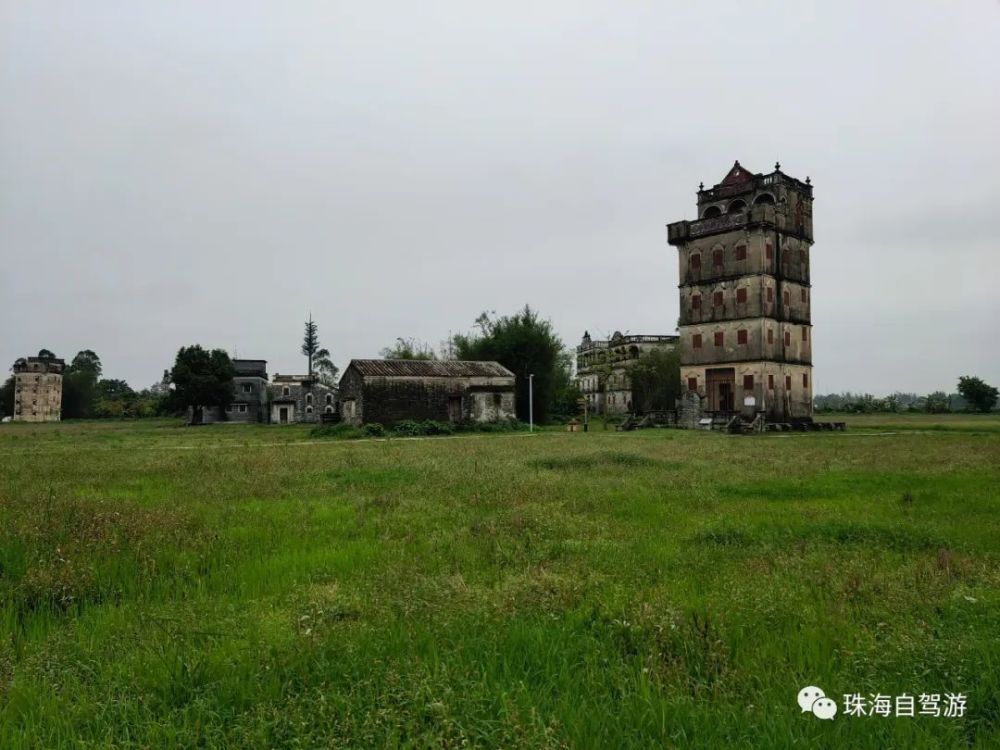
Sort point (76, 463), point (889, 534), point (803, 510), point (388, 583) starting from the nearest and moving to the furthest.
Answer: point (388, 583) → point (889, 534) → point (803, 510) → point (76, 463)

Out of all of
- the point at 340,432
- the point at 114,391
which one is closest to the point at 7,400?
the point at 114,391

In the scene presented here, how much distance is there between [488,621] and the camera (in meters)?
4.49

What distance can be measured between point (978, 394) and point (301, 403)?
250ft

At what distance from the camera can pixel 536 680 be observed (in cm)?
373

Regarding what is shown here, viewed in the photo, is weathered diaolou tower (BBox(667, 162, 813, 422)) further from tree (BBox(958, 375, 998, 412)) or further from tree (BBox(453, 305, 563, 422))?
tree (BBox(958, 375, 998, 412))

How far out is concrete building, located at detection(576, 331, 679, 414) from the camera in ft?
245

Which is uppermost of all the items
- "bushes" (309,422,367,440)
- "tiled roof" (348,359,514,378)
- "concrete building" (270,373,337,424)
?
"tiled roof" (348,359,514,378)

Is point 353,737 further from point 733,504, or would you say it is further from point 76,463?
point 76,463

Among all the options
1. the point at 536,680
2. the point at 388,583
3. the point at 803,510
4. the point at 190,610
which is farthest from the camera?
the point at 803,510

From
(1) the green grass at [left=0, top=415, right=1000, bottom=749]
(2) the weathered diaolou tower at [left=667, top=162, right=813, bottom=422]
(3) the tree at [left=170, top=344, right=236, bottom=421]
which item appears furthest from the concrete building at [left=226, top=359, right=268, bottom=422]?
(1) the green grass at [left=0, top=415, right=1000, bottom=749]

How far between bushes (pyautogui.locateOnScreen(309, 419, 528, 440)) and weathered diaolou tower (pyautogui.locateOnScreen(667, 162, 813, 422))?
46.5 feet

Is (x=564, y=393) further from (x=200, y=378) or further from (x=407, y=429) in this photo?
(x=200, y=378)

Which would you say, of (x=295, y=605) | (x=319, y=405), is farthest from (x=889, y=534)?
(x=319, y=405)

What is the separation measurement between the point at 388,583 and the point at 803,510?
268 inches
